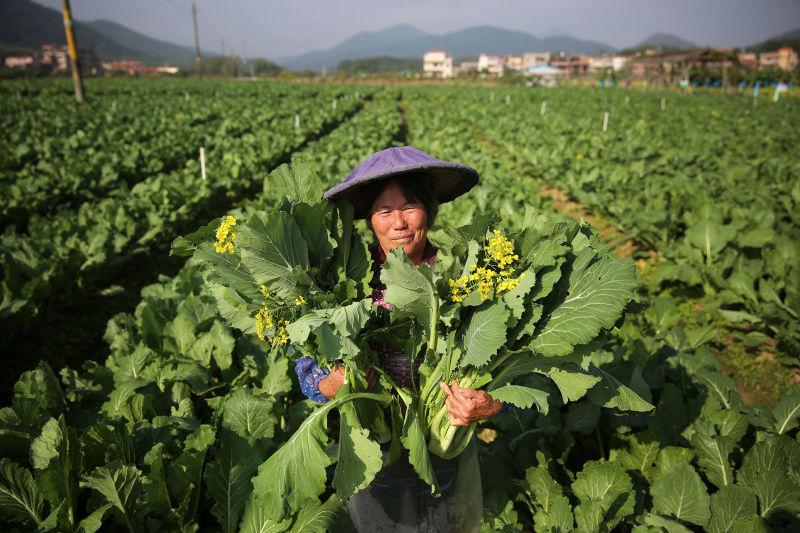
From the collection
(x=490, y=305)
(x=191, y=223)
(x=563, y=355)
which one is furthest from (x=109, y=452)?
(x=191, y=223)

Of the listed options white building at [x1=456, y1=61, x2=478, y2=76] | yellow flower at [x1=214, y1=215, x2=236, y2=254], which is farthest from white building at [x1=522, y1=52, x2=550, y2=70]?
yellow flower at [x1=214, y1=215, x2=236, y2=254]

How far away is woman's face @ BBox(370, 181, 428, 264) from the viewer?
187 centimetres

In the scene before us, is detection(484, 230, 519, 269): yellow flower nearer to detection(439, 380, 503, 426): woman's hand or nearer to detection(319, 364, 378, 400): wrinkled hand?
detection(439, 380, 503, 426): woman's hand

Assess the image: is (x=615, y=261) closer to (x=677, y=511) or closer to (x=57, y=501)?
(x=677, y=511)

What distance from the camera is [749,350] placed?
490cm

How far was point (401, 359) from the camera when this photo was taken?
1.93m

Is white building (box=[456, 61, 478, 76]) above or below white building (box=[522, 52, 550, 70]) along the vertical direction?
below

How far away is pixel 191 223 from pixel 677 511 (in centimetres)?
857

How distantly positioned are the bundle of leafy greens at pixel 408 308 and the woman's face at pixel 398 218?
0.57 ft

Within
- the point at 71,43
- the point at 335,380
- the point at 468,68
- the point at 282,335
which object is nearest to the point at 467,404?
the point at 335,380

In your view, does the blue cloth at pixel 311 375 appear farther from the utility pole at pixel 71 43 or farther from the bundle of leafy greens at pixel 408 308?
the utility pole at pixel 71 43

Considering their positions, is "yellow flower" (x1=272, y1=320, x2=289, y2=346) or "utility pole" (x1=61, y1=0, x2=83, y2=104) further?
"utility pole" (x1=61, y1=0, x2=83, y2=104)

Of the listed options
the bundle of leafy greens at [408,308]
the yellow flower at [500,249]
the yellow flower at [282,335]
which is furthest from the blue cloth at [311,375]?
the yellow flower at [500,249]

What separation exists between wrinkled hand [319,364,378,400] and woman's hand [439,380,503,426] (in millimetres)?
270
